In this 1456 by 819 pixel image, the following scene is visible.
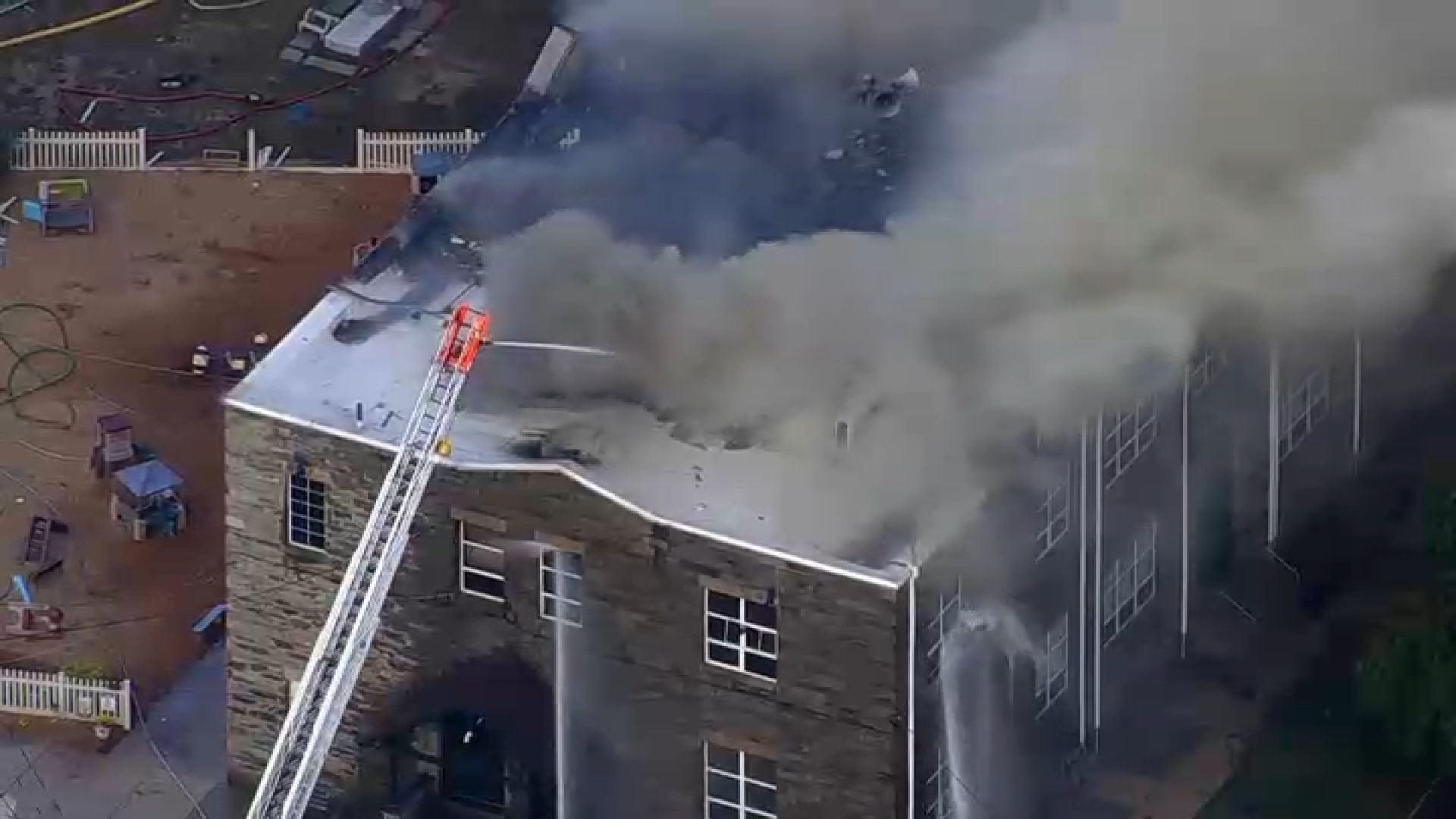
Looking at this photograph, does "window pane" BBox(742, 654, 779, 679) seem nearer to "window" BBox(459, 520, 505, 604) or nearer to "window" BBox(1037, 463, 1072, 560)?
"window" BBox(459, 520, 505, 604)

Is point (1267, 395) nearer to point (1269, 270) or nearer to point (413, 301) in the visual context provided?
point (1269, 270)

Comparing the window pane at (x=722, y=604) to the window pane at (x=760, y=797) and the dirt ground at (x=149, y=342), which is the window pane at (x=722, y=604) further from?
the dirt ground at (x=149, y=342)

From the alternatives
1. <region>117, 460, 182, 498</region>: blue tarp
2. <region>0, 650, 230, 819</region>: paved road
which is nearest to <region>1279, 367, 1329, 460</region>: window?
<region>0, 650, 230, 819</region>: paved road

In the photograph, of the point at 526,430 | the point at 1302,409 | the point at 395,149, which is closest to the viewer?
the point at 526,430

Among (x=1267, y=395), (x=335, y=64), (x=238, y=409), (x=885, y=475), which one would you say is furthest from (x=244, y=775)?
(x=335, y=64)

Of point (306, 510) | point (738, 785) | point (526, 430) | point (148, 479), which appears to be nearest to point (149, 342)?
point (148, 479)

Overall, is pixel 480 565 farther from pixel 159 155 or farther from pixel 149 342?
pixel 159 155
